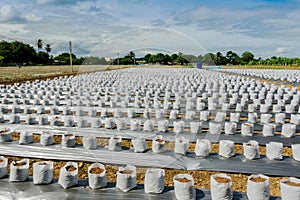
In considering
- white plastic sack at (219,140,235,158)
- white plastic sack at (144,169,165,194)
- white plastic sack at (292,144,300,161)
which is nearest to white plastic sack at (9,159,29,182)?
white plastic sack at (144,169,165,194)

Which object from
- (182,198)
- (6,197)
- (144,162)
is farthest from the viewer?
(144,162)

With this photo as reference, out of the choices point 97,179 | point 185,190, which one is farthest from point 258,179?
point 97,179

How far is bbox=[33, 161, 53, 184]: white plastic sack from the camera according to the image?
2.03 meters

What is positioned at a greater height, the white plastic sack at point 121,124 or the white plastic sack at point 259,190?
the white plastic sack at point 121,124

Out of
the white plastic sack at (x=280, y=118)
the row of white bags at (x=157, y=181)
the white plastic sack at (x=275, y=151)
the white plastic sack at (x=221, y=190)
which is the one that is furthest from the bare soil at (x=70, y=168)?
the white plastic sack at (x=280, y=118)

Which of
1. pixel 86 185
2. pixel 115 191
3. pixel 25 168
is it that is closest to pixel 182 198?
pixel 115 191

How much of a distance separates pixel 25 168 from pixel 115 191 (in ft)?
2.59

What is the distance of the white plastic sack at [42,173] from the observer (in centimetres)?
203

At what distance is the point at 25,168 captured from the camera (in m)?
2.10

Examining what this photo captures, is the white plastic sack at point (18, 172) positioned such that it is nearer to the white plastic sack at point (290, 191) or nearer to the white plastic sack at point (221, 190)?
the white plastic sack at point (221, 190)

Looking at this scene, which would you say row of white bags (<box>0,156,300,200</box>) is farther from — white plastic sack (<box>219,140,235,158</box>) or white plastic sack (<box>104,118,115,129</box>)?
white plastic sack (<box>104,118,115,129</box>)

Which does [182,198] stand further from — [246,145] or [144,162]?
[246,145]

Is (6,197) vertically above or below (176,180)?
below

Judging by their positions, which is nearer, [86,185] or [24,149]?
[86,185]
